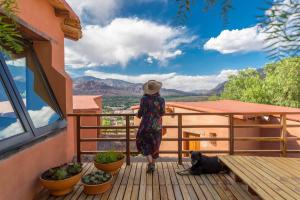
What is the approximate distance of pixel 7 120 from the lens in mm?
2924

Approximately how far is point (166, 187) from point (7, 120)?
225 cm

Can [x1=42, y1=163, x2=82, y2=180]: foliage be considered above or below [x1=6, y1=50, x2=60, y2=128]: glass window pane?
below

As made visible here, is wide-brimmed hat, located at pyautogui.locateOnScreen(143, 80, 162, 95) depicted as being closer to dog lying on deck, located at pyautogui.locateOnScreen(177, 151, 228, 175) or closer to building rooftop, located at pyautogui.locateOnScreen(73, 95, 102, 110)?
dog lying on deck, located at pyautogui.locateOnScreen(177, 151, 228, 175)

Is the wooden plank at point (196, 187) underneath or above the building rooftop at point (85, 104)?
underneath

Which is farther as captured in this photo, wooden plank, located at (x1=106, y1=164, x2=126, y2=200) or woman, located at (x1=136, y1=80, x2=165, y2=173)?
woman, located at (x1=136, y1=80, x2=165, y2=173)

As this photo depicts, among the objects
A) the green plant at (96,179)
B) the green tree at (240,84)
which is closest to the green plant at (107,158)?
the green plant at (96,179)

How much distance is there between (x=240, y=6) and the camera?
65cm

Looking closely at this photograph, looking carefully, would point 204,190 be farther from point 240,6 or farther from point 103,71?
point 103,71

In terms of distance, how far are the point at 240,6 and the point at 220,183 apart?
3549mm

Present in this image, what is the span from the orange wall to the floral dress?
1365 millimetres

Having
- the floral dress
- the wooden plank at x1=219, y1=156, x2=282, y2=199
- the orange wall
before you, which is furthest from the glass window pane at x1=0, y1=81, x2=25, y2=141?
the wooden plank at x1=219, y1=156, x2=282, y2=199

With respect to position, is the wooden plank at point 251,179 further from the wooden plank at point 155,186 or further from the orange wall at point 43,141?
the orange wall at point 43,141

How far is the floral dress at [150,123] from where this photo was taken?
165 inches

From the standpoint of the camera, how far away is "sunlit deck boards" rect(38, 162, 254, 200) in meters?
3.30
